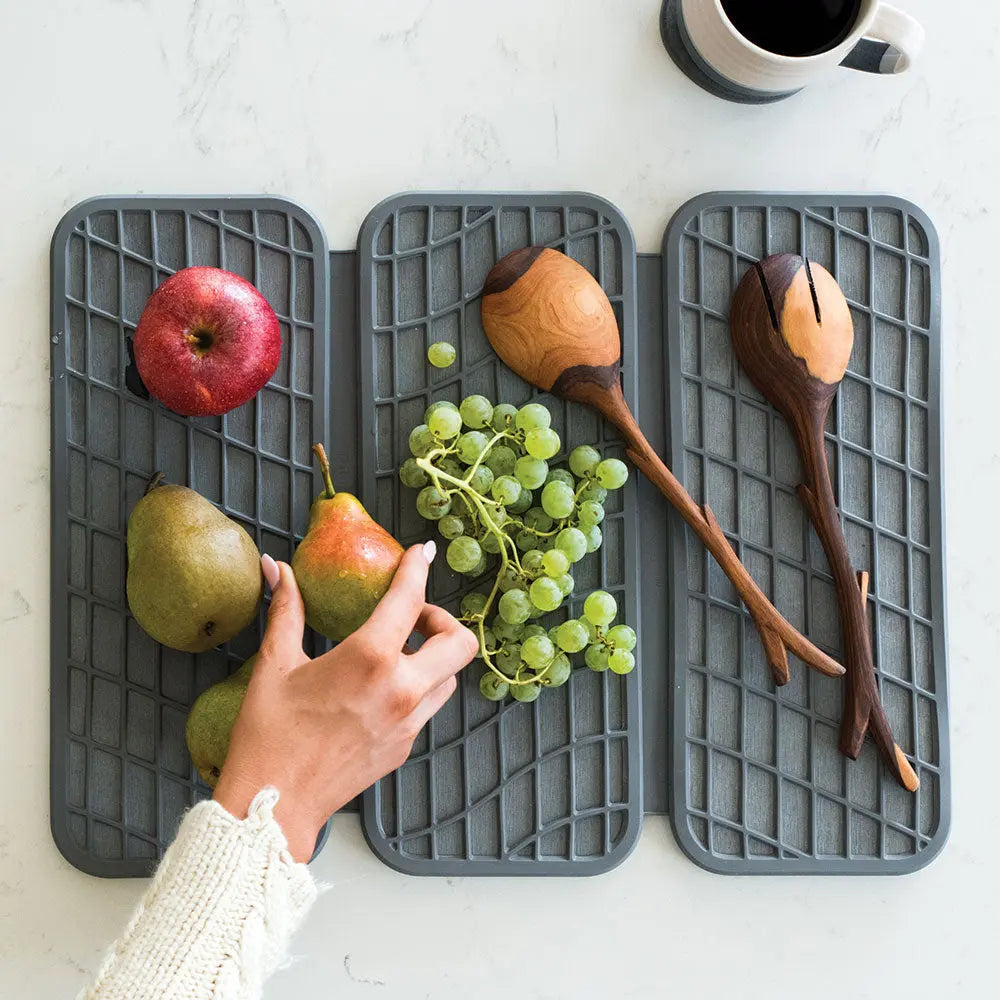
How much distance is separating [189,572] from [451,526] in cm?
19

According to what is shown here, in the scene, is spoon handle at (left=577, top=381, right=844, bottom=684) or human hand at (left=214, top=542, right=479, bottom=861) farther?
spoon handle at (left=577, top=381, right=844, bottom=684)

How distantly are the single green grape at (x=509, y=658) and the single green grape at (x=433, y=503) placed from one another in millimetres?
116

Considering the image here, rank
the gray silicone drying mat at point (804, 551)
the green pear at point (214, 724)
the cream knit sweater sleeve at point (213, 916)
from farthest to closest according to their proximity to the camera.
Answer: the gray silicone drying mat at point (804, 551) < the green pear at point (214, 724) < the cream knit sweater sleeve at point (213, 916)

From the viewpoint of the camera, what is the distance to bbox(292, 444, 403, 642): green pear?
65cm

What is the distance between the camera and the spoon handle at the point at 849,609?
75 cm

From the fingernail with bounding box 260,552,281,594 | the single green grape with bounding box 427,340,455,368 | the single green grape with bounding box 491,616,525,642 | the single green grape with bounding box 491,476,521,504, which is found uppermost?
the single green grape with bounding box 427,340,455,368

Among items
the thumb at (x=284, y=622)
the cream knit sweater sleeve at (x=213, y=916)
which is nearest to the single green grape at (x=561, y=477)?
the thumb at (x=284, y=622)

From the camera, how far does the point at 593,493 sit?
2.42ft

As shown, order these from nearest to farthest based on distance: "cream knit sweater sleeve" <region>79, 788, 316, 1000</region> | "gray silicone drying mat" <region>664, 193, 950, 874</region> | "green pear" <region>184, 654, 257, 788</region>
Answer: "cream knit sweater sleeve" <region>79, 788, 316, 1000</region> → "green pear" <region>184, 654, 257, 788</region> → "gray silicone drying mat" <region>664, 193, 950, 874</region>

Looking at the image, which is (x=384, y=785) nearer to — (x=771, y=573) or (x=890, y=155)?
(x=771, y=573)

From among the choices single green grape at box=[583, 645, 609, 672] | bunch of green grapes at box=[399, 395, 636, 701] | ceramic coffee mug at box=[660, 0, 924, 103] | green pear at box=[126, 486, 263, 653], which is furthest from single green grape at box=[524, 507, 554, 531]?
ceramic coffee mug at box=[660, 0, 924, 103]

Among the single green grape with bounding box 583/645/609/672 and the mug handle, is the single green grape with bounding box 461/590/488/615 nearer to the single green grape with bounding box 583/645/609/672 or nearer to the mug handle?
the single green grape with bounding box 583/645/609/672

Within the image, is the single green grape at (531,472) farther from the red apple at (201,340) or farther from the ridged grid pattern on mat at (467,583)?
the red apple at (201,340)

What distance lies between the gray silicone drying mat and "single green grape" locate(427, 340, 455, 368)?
0.59 feet
